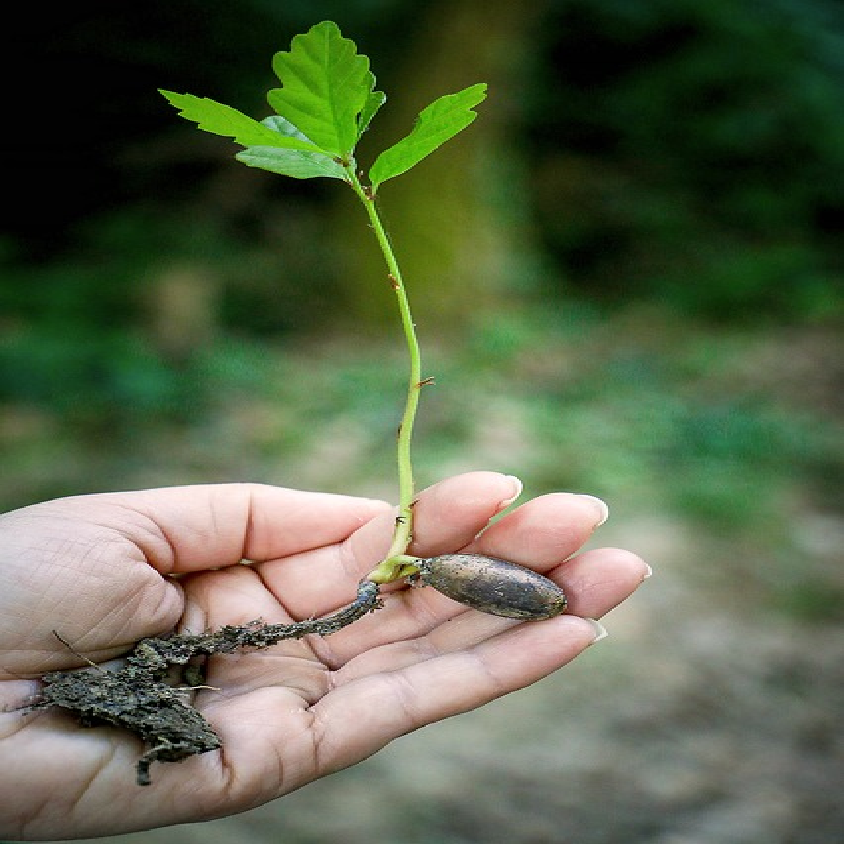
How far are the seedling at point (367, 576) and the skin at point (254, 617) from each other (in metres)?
0.05

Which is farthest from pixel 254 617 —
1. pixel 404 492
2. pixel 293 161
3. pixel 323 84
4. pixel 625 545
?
pixel 625 545

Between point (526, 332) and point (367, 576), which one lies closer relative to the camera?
point (367, 576)

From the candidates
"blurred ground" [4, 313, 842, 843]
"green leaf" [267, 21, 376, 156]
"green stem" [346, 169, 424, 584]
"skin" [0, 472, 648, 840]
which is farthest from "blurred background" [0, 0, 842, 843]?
"green leaf" [267, 21, 376, 156]

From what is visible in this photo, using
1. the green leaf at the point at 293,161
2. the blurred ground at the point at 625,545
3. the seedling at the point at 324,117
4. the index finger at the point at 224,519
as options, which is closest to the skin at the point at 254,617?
the index finger at the point at 224,519

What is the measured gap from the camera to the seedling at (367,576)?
1.24 metres

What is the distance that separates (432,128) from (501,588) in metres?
0.69

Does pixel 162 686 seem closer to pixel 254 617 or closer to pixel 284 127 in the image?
pixel 254 617

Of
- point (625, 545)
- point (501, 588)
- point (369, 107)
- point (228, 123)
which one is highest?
point (625, 545)

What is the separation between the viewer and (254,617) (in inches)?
62.2

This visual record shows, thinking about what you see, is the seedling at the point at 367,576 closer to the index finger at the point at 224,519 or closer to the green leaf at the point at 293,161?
the green leaf at the point at 293,161

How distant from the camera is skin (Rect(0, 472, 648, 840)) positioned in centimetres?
127

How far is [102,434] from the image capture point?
364 centimetres

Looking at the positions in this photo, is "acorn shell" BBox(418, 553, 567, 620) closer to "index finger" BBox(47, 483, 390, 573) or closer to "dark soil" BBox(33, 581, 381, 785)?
"dark soil" BBox(33, 581, 381, 785)

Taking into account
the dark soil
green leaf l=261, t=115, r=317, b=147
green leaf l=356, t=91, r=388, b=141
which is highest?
green leaf l=261, t=115, r=317, b=147
